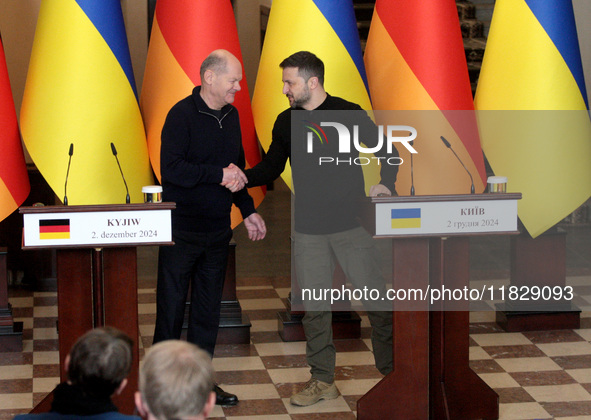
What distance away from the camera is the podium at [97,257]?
272 centimetres

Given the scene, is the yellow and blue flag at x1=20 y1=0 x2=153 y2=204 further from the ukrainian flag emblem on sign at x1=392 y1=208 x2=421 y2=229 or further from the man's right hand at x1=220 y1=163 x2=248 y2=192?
the ukrainian flag emblem on sign at x1=392 y1=208 x2=421 y2=229

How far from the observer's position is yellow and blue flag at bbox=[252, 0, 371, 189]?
12.8 feet

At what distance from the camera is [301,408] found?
10.9 ft

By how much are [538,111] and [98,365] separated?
9.29 ft

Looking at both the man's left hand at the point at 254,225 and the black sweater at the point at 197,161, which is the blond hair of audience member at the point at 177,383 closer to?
the black sweater at the point at 197,161

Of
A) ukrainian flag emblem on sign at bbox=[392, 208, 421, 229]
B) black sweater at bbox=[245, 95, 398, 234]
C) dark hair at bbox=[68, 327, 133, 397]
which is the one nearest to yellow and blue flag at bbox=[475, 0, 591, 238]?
black sweater at bbox=[245, 95, 398, 234]

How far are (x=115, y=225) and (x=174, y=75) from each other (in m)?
1.29

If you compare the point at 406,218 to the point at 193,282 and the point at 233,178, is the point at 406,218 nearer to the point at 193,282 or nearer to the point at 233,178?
the point at 233,178

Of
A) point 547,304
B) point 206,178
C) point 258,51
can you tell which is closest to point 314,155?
point 206,178

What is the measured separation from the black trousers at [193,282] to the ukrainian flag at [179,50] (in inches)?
27.8

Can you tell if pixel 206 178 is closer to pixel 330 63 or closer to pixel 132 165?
pixel 132 165

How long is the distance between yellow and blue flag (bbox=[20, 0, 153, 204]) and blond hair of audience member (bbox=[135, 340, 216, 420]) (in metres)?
2.22

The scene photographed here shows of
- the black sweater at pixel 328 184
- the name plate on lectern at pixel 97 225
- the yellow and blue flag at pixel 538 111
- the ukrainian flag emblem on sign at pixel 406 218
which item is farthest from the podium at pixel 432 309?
the yellow and blue flag at pixel 538 111

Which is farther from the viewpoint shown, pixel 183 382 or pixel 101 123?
pixel 101 123
